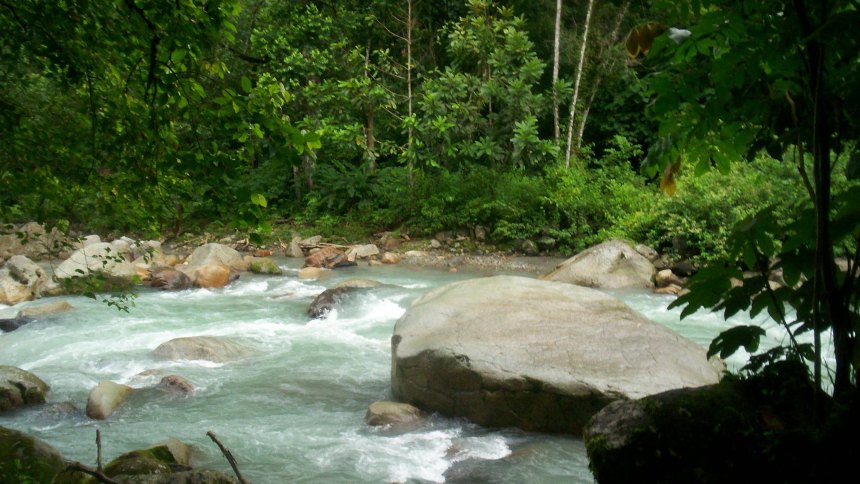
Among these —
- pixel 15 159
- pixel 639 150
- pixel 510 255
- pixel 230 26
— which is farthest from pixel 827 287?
pixel 639 150

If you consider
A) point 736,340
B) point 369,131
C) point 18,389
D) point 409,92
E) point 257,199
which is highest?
point 409,92

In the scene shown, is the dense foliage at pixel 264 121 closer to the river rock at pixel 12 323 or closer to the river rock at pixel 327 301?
the river rock at pixel 327 301

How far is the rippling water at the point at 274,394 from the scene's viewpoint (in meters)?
5.23

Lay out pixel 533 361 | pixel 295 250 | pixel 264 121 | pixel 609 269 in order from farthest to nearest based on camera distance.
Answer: pixel 295 250, pixel 609 269, pixel 533 361, pixel 264 121

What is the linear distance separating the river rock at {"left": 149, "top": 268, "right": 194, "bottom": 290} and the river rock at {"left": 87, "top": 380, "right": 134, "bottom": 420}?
579cm

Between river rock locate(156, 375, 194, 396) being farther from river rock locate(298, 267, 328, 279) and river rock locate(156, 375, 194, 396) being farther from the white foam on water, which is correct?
river rock locate(298, 267, 328, 279)

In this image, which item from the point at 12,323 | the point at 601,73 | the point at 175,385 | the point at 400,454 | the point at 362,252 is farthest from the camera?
the point at 601,73

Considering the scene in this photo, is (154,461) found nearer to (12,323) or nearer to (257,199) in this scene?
(257,199)

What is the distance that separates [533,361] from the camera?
5.77m

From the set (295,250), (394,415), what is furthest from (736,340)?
(295,250)

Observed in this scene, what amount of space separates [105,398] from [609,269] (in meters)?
8.43

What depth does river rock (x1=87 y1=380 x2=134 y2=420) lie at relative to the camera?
6.39 metres

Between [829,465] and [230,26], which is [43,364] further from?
[829,465]

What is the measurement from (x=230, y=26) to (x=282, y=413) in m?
4.15
